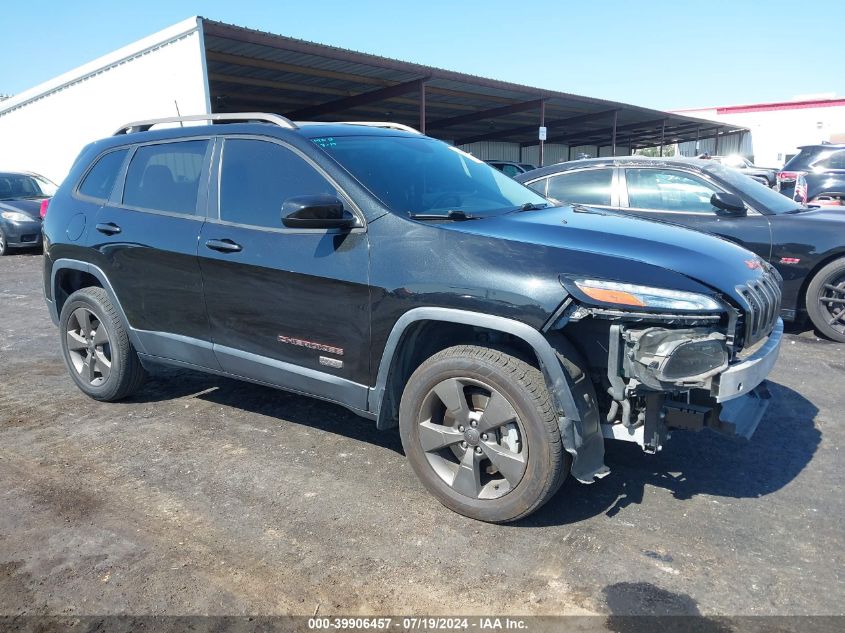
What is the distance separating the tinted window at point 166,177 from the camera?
13.1ft

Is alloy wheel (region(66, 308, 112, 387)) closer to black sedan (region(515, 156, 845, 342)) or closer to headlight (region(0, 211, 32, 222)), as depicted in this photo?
black sedan (region(515, 156, 845, 342))

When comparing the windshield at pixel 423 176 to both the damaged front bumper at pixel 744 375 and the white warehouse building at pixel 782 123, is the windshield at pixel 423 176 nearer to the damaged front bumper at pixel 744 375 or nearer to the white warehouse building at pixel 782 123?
the damaged front bumper at pixel 744 375

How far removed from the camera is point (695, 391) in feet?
9.52

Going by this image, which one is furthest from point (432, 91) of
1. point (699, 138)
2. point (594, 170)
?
point (699, 138)

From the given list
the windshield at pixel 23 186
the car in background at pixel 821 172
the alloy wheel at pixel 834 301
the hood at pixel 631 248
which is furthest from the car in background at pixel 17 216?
the car in background at pixel 821 172

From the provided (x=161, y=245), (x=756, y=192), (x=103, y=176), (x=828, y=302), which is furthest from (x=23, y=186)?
(x=828, y=302)

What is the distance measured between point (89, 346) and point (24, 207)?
10029 millimetres

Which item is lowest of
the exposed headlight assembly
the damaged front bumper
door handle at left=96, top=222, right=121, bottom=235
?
the damaged front bumper

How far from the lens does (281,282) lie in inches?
137

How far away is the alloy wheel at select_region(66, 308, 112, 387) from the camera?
4547mm

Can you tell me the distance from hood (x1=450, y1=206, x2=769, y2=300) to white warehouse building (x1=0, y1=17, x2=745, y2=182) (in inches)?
434

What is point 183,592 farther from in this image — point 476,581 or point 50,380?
point 50,380

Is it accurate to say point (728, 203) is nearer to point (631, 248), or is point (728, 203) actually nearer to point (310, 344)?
point (631, 248)

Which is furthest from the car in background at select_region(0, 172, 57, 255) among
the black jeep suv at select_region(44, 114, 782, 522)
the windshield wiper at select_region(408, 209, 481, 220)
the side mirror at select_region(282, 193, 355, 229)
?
the windshield wiper at select_region(408, 209, 481, 220)
